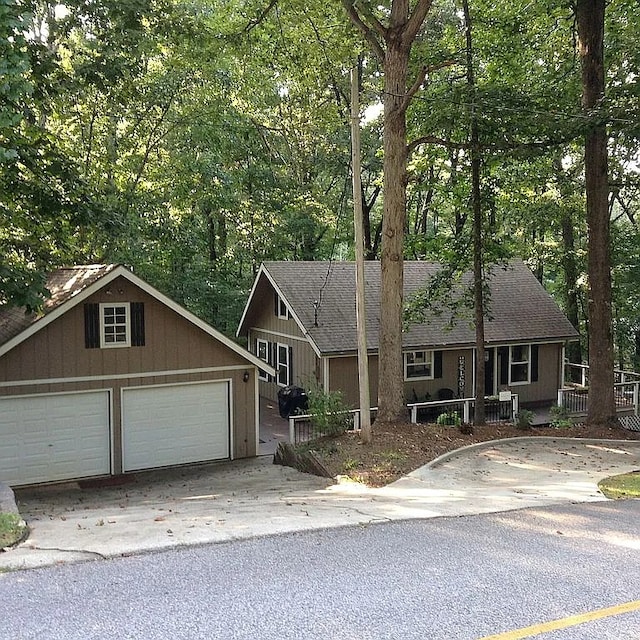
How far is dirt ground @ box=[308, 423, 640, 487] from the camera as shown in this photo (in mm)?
11188

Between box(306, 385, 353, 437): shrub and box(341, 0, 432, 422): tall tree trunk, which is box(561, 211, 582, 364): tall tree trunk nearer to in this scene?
box(341, 0, 432, 422): tall tree trunk

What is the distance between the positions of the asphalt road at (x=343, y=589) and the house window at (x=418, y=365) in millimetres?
13079

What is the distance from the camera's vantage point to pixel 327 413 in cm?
1330

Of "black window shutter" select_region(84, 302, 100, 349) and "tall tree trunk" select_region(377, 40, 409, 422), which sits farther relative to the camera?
"black window shutter" select_region(84, 302, 100, 349)

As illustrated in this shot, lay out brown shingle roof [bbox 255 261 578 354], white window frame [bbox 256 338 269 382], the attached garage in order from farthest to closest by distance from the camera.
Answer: white window frame [bbox 256 338 269 382] < brown shingle roof [bbox 255 261 578 354] < the attached garage

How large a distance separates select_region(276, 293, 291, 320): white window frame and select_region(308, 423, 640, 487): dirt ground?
808 centimetres

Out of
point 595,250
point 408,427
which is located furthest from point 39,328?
point 595,250

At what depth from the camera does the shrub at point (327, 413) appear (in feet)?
43.5

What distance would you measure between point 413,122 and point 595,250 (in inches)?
209

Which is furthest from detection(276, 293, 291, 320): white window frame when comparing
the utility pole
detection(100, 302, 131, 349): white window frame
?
the utility pole

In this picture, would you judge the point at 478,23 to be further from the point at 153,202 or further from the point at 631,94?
the point at 153,202

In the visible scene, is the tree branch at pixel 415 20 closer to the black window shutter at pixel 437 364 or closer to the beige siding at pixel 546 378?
the black window shutter at pixel 437 364

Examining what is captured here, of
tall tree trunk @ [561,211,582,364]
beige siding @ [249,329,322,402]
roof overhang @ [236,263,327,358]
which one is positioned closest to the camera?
roof overhang @ [236,263,327,358]

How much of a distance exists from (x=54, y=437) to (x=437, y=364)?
11569 millimetres
